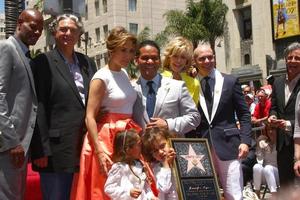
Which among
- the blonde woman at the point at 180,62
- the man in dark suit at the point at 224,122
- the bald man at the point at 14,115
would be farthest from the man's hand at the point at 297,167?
the bald man at the point at 14,115

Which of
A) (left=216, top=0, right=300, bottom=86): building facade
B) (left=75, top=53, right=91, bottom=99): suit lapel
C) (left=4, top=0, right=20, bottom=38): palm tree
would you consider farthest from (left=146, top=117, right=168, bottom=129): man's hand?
(left=216, top=0, right=300, bottom=86): building facade

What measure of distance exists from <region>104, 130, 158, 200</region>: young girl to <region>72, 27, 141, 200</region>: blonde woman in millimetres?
77

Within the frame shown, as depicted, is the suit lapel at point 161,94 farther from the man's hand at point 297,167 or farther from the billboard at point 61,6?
the billboard at point 61,6

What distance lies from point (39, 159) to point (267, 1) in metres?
41.0

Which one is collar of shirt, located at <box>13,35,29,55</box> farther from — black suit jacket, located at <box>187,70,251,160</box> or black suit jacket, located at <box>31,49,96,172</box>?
black suit jacket, located at <box>187,70,251,160</box>

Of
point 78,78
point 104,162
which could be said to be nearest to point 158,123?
point 104,162

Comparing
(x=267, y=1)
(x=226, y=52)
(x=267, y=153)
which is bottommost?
(x=267, y=153)

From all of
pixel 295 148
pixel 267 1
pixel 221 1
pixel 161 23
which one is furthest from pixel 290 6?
pixel 295 148

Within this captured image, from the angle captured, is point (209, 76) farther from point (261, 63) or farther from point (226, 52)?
point (226, 52)

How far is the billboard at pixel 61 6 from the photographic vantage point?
6.98 metres

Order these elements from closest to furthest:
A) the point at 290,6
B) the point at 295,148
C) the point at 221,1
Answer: the point at 295,148 < the point at 290,6 < the point at 221,1

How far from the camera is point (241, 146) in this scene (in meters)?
5.29

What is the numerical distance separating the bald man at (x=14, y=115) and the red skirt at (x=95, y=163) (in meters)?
0.52

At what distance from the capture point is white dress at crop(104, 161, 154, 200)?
14.6 feet
